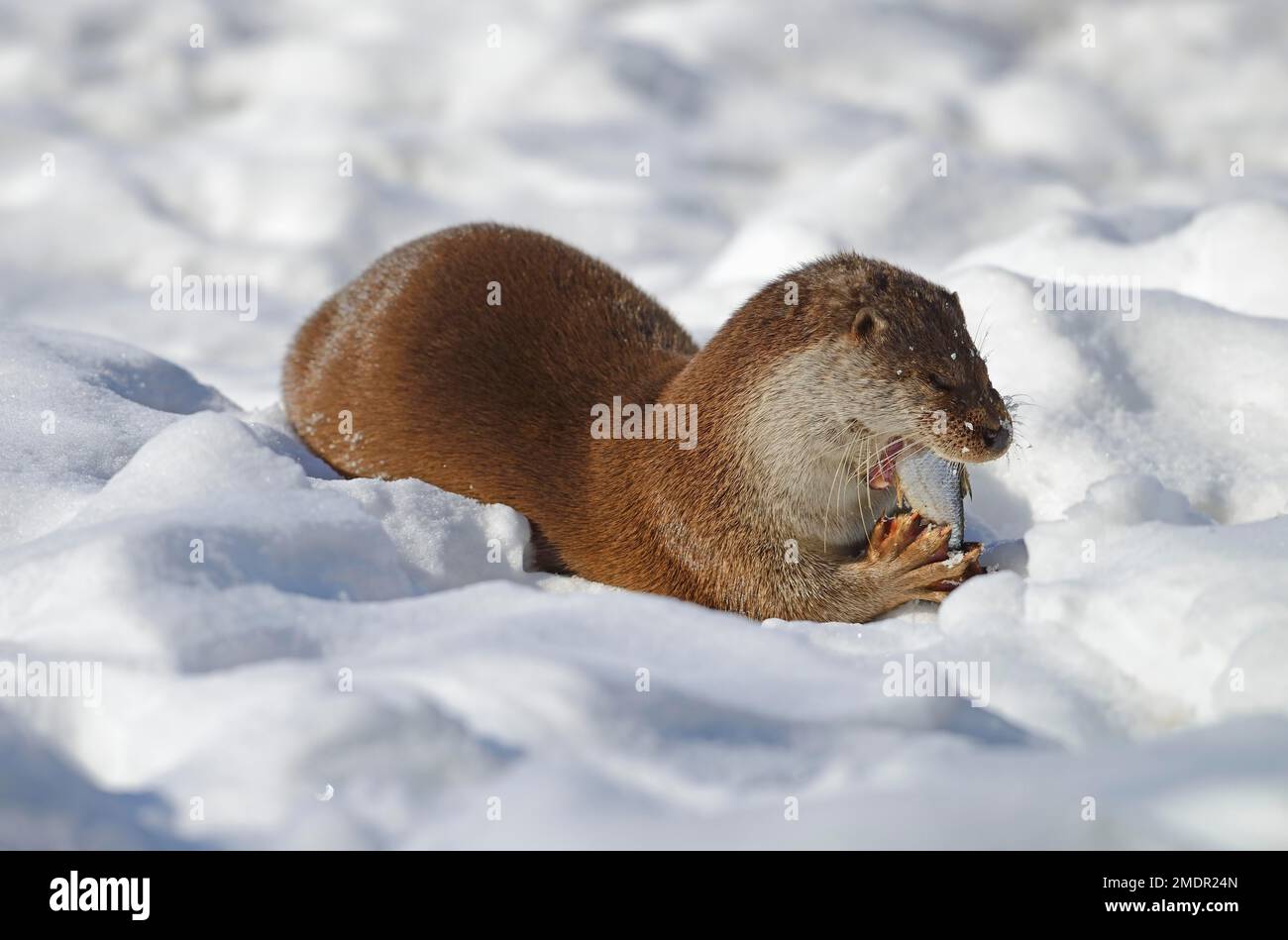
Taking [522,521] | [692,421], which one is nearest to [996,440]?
[692,421]

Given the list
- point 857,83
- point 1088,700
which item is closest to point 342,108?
point 857,83

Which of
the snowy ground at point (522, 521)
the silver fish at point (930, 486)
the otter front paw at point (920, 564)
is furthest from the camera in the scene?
the silver fish at point (930, 486)

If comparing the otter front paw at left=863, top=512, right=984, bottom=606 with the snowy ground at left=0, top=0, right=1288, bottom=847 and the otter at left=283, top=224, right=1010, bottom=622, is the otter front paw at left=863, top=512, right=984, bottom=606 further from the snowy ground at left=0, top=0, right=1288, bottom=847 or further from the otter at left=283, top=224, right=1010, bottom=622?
the snowy ground at left=0, top=0, right=1288, bottom=847

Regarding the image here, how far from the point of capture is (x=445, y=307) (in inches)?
150

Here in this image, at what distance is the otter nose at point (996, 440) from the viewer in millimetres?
3131

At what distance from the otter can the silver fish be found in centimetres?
4

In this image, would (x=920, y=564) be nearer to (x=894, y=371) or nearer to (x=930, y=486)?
(x=930, y=486)

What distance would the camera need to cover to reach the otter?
3178 mm

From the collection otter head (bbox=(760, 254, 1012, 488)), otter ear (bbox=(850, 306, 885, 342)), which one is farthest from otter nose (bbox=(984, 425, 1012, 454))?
otter ear (bbox=(850, 306, 885, 342))

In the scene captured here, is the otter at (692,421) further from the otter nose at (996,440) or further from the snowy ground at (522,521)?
the snowy ground at (522,521)

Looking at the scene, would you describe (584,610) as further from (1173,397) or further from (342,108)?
(342,108)

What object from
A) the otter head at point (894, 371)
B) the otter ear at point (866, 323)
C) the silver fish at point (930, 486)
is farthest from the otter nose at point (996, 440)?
the otter ear at point (866, 323)
